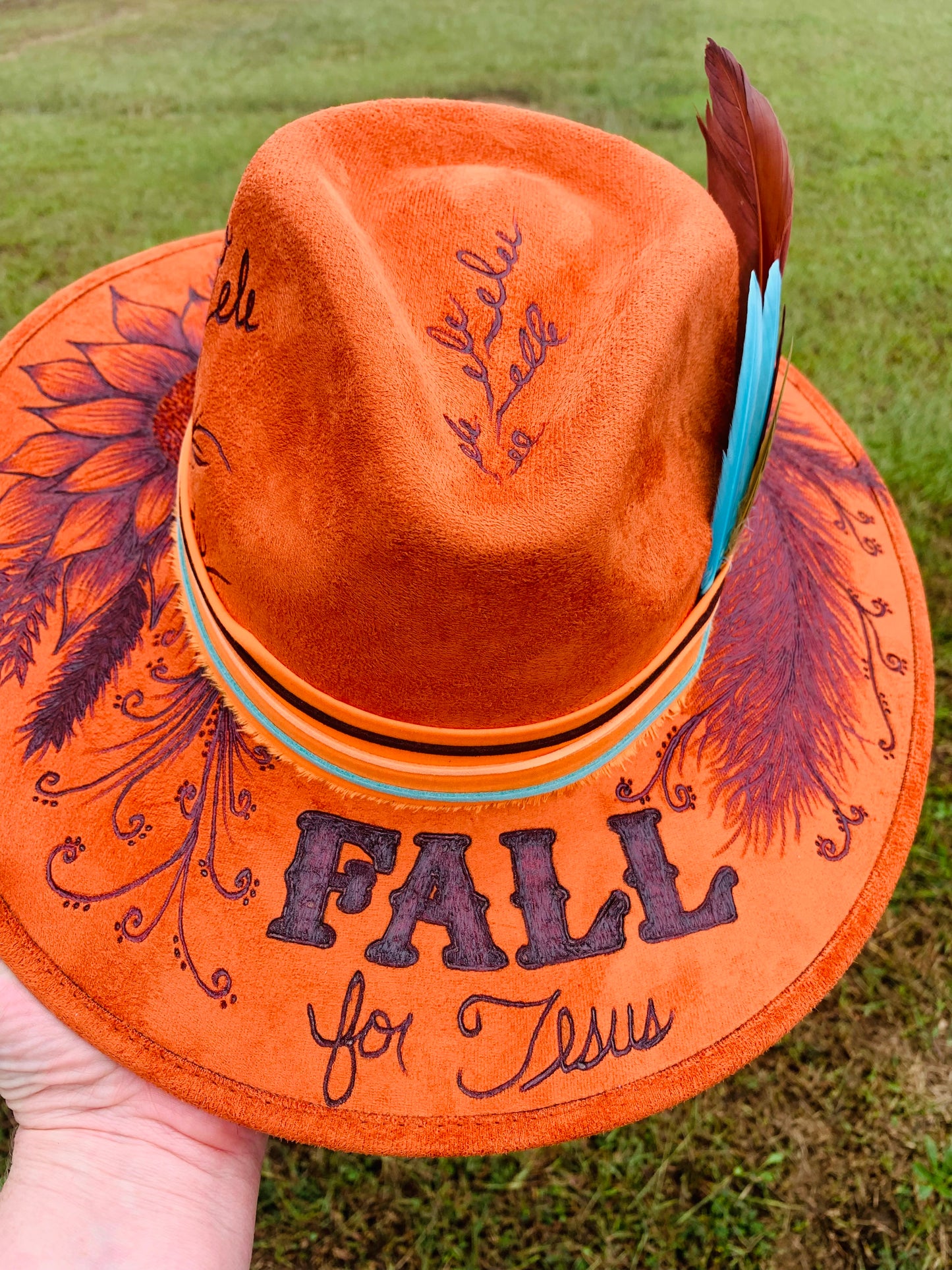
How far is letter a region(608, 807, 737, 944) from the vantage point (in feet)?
3.59

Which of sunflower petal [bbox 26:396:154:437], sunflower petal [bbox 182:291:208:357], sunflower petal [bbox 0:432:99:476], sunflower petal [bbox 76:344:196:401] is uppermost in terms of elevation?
sunflower petal [bbox 182:291:208:357]

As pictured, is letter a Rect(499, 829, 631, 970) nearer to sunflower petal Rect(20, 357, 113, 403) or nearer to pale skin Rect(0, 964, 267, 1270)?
pale skin Rect(0, 964, 267, 1270)

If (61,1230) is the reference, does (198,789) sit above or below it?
above

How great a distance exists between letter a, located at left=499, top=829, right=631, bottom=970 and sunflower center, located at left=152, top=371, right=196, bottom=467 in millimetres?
841

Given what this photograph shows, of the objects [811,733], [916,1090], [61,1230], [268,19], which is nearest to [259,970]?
[61,1230]

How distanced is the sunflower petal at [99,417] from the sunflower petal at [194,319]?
0.21 m

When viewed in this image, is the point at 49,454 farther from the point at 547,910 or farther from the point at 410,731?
the point at 547,910

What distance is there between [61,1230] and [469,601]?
1033 millimetres

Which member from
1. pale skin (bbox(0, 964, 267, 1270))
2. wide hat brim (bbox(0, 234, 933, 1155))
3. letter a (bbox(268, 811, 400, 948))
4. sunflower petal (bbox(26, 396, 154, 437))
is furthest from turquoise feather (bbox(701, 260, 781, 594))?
pale skin (bbox(0, 964, 267, 1270))

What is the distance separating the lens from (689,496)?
3.20 ft

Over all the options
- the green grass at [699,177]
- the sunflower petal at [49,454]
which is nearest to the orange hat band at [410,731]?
the sunflower petal at [49,454]

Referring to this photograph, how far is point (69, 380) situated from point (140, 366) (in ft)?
0.42

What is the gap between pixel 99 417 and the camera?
138 cm

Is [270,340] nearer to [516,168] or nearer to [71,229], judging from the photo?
[516,168]
